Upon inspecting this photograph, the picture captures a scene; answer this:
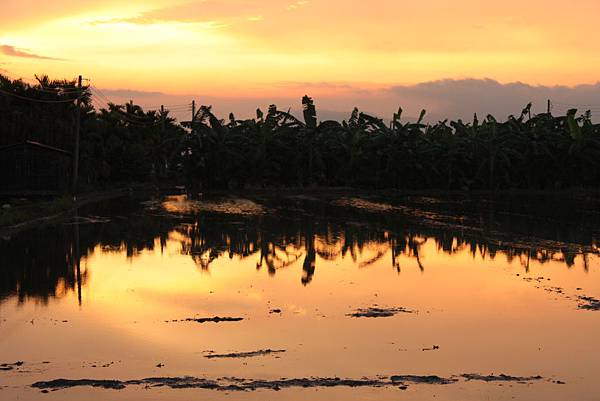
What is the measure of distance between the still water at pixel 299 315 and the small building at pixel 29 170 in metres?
16.6

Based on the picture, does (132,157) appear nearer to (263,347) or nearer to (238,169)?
(238,169)

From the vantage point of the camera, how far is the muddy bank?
901 centimetres

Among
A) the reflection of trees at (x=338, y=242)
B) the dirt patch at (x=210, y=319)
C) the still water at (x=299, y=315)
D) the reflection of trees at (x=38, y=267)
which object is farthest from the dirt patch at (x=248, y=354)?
the reflection of trees at (x=338, y=242)

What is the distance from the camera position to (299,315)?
1335cm

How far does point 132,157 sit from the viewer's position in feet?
212

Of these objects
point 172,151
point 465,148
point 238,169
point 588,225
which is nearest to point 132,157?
point 172,151

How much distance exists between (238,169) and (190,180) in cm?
483

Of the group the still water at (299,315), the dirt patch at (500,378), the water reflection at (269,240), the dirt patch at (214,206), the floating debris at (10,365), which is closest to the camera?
the still water at (299,315)

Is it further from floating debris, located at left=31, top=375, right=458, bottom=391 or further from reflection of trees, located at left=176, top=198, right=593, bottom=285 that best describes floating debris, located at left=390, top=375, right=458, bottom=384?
reflection of trees, located at left=176, top=198, right=593, bottom=285

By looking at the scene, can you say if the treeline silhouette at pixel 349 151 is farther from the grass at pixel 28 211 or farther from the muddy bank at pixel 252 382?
the muddy bank at pixel 252 382

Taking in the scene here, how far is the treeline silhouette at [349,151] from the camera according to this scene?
62.1 metres

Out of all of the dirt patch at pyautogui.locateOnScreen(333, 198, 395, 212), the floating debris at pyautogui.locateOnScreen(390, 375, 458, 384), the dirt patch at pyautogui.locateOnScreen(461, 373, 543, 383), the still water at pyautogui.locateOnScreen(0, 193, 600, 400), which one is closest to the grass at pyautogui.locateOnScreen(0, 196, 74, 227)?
the still water at pyautogui.locateOnScreen(0, 193, 600, 400)

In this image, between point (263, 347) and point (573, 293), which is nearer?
point (263, 347)

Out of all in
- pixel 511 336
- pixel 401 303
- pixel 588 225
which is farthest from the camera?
pixel 588 225
